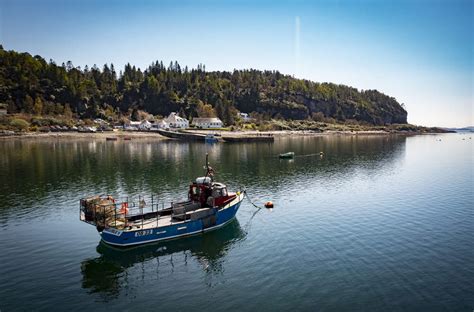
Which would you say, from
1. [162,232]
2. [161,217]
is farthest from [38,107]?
[162,232]

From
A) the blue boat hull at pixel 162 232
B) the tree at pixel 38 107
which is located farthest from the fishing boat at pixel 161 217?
the tree at pixel 38 107

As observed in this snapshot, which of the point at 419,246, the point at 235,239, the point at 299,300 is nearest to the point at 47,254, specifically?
the point at 235,239

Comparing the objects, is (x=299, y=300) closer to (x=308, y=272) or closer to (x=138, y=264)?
(x=308, y=272)

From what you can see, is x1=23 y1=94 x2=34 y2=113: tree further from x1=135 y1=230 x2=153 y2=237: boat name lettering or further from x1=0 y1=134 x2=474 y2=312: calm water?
x1=135 y1=230 x2=153 y2=237: boat name lettering

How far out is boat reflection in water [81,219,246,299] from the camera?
25.7 meters

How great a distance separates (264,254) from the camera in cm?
3084

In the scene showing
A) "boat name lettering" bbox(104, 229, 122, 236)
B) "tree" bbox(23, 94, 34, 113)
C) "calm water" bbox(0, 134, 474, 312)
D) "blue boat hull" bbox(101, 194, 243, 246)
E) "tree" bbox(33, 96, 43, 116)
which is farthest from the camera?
"tree" bbox(23, 94, 34, 113)

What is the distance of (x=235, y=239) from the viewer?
3509cm

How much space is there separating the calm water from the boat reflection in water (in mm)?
91

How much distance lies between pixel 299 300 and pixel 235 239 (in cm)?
1298

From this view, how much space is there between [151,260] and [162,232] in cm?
331

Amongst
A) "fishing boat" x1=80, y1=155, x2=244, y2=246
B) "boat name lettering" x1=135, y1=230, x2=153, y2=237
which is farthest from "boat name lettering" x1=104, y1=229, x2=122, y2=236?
"boat name lettering" x1=135, y1=230, x2=153, y2=237

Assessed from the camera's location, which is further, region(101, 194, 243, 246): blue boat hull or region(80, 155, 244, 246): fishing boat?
region(80, 155, 244, 246): fishing boat

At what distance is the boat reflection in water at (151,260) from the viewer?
84.3 ft
